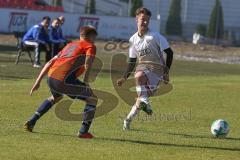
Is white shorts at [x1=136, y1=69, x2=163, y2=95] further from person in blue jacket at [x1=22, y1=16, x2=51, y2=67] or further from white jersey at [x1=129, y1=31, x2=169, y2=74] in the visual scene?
person in blue jacket at [x1=22, y1=16, x2=51, y2=67]

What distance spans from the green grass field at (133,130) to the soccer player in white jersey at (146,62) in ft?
1.57

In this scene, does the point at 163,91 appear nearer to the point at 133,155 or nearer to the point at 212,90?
the point at 212,90

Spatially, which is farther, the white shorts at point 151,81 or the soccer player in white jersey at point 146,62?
the white shorts at point 151,81

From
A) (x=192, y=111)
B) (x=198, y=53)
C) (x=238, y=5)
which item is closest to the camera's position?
(x=192, y=111)

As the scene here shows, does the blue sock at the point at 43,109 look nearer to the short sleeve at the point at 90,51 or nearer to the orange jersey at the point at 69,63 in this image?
the orange jersey at the point at 69,63

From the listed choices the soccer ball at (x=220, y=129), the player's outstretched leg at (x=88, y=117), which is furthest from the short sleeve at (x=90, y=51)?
the soccer ball at (x=220, y=129)

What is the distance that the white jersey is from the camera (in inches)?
478

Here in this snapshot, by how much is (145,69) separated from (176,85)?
28.1 feet

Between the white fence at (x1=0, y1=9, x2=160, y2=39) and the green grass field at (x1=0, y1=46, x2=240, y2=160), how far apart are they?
23.3 meters

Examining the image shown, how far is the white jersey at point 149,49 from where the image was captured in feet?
39.8

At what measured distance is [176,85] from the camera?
821 inches

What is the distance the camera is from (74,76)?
1115 cm

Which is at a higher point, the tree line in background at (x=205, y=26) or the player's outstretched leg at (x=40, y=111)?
the player's outstretched leg at (x=40, y=111)

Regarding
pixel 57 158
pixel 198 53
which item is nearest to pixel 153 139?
pixel 57 158
